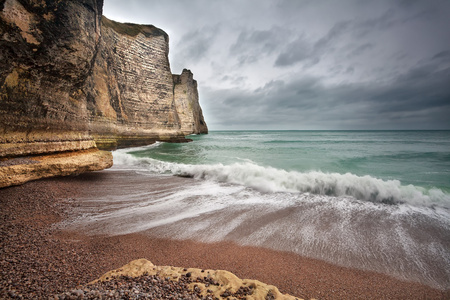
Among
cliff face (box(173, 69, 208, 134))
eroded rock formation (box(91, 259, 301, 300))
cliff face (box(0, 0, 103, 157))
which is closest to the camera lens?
eroded rock formation (box(91, 259, 301, 300))

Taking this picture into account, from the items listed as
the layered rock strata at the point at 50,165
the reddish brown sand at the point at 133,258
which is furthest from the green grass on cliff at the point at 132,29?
the reddish brown sand at the point at 133,258

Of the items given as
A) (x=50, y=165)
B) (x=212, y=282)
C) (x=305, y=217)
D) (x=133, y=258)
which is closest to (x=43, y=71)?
(x=50, y=165)

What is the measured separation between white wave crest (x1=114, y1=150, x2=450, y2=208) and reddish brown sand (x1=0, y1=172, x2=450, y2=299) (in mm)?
3034

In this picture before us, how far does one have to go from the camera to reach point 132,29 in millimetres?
17594

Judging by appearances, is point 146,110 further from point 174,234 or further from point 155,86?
point 174,234

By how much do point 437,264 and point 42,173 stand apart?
7493mm

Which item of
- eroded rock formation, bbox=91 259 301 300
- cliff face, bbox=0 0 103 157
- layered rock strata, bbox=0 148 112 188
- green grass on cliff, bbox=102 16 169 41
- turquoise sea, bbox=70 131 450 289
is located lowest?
turquoise sea, bbox=70 131 450 289

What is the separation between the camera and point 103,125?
13.0 meters

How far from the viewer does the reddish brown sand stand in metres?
1.82

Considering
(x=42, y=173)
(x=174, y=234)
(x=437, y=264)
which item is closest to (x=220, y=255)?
(x=174, y=234)

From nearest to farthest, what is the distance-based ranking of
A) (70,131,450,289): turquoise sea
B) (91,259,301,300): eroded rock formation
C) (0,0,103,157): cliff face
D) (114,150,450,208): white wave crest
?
(91,259,301,300): eroded rock formation
(70,131,450,289): turquoise sea
(0,0,103,157): cliff face
(114,150,450,208): white wave crest

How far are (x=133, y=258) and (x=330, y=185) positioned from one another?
5264 mm

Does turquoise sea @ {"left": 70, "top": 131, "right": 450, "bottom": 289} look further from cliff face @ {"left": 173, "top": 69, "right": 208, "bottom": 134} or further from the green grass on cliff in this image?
cliff face @ {"left": 173, "top": 69, "right": 208, "bottom": 134}

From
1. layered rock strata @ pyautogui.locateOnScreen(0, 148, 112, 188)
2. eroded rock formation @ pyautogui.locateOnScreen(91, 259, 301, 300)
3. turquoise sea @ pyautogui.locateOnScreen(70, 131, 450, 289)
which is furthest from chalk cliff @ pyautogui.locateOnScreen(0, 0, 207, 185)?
eroded rock formation @ pyautogui.locateOnScreen(91, 259, 301, 300)
